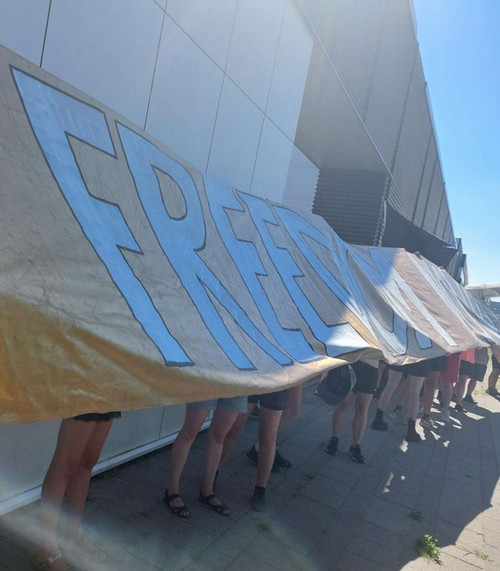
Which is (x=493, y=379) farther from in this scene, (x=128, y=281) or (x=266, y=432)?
(x=128, y=281)

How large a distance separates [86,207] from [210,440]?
87.4 inches

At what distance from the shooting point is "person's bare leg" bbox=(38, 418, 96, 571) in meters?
2.54

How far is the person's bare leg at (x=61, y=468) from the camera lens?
2.54m

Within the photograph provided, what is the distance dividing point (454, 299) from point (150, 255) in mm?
6886

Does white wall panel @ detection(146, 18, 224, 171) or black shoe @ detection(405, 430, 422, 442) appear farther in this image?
black shoe @ detection(405, 430, 422, 442)

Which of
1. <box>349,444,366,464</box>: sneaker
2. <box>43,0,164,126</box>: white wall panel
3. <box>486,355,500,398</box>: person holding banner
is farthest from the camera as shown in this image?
<box>486,355,500,398</box>: person holding banner

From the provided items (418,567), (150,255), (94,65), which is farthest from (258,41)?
(418,567)

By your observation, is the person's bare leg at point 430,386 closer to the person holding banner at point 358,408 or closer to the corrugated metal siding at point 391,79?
the person holding banner at point 358,408

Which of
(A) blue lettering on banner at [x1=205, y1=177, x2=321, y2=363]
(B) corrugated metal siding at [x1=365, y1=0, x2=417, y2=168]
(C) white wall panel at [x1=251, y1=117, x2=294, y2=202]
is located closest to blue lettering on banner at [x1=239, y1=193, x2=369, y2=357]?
(A) blue lettering on banner at [x1=205, y1=177, x2=321, y2=363]

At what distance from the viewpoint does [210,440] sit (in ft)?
12.2

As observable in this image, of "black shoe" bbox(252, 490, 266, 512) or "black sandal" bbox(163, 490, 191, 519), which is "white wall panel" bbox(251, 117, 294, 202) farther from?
"black sandal" bbox(163, 490, 191, 519)

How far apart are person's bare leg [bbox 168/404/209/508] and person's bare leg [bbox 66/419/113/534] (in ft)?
2.83

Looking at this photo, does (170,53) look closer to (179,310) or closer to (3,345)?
(179,310)

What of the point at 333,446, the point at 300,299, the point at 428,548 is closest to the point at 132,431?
the point at 300,299
